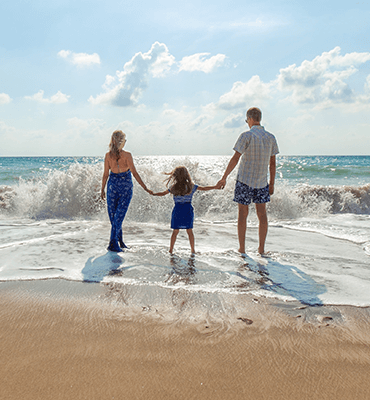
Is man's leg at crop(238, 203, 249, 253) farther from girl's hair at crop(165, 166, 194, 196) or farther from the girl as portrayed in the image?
girl's hair at crop(165, 166, 194, 196)

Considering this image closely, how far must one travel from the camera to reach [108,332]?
7.72ft

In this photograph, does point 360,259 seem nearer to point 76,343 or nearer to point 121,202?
point 121,202

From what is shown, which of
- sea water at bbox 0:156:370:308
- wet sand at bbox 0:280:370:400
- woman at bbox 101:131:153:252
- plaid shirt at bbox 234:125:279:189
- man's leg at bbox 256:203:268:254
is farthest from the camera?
woman at bbox 101:131:153:252

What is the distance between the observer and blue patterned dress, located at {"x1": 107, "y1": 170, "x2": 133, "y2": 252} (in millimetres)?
4668

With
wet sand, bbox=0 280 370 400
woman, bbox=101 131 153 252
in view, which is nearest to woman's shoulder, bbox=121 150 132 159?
woman, bbox=101 131 153 252

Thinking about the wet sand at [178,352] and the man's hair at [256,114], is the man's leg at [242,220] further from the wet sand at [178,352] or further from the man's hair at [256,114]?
the wet sand at [178,352]

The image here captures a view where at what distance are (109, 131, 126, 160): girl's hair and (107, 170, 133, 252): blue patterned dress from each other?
1.08ft

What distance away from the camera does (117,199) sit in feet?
15.6

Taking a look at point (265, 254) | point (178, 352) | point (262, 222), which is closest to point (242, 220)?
point (262, 222)

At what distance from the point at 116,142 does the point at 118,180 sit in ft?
1.85

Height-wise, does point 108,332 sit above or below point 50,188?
below

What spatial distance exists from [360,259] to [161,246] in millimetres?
2837

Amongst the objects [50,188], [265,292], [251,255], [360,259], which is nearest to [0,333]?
[265,292]

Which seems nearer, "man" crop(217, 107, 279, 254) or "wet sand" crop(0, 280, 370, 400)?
"wet sand" crop(0, 280, 370, 400)
